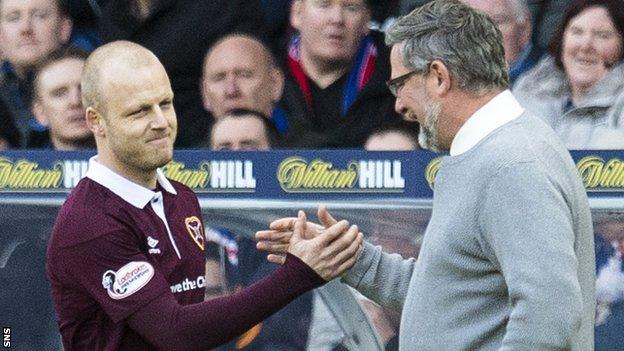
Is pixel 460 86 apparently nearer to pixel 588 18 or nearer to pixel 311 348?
pixel 588 18

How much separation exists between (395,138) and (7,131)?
146 centimetres

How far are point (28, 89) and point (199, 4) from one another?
0.74 meters

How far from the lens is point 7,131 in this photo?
17.0 ft

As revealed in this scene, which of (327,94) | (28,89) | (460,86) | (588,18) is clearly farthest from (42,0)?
(460,86)

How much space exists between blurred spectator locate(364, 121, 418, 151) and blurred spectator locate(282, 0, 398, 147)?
0.03 metres

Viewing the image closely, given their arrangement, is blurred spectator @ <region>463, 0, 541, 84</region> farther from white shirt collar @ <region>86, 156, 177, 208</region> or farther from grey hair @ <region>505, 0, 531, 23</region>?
white shirt collar @ <region>86, 156, 177, 208</region>

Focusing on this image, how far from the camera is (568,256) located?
2854 millimetres

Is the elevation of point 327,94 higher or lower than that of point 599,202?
higher

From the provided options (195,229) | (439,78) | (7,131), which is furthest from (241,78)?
(439,78)

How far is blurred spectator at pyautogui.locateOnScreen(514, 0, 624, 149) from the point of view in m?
4.70

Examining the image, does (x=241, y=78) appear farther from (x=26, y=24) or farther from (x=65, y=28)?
(x=26, y=24)

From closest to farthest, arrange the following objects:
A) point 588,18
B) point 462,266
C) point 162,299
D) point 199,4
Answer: point 462,266 < point 162,299 < point 588,18 < point 199,4

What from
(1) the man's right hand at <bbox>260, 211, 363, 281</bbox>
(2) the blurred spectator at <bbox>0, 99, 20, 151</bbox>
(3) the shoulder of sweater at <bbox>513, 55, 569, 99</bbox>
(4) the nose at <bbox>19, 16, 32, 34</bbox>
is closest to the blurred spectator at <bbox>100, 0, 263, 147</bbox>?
(4) the nose at <bbox>19, 16, 32, 34</bbox>

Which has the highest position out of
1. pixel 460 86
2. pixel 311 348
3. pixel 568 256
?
pixel 460 86
